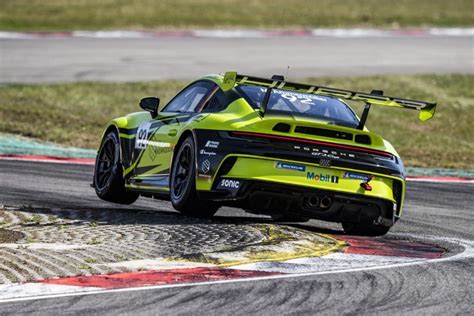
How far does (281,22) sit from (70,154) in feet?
73.5

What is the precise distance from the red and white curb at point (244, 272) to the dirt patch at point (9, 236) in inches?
67.7

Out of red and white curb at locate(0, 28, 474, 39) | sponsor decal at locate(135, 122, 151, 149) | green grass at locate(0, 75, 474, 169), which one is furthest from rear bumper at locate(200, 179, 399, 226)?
red and white curb at locate(0, 28, 474, 39)

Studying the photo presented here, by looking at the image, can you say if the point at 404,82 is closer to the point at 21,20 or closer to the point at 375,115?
the point at 375,115

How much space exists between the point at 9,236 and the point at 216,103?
8.21 feet

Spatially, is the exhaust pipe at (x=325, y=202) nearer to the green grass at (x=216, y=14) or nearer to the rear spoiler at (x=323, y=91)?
the rear spoiler at (x=323, y=91)

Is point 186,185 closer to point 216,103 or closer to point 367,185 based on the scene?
point 216,103

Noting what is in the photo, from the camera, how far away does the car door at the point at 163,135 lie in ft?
37.3

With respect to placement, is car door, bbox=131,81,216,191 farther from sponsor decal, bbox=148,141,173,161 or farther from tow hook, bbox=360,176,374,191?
tow hook, bbox=360,176,374,191

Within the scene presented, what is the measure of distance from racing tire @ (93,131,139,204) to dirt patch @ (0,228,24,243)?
275 cm

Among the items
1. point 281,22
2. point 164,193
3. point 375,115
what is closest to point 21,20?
point 281,22

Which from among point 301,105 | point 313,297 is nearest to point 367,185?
point 301,105

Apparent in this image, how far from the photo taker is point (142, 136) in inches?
480

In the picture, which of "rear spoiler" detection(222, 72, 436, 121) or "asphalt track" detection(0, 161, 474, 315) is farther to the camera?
"rear spoiler" detection(222, 72, 436, 121)

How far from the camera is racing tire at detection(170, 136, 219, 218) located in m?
10.6
